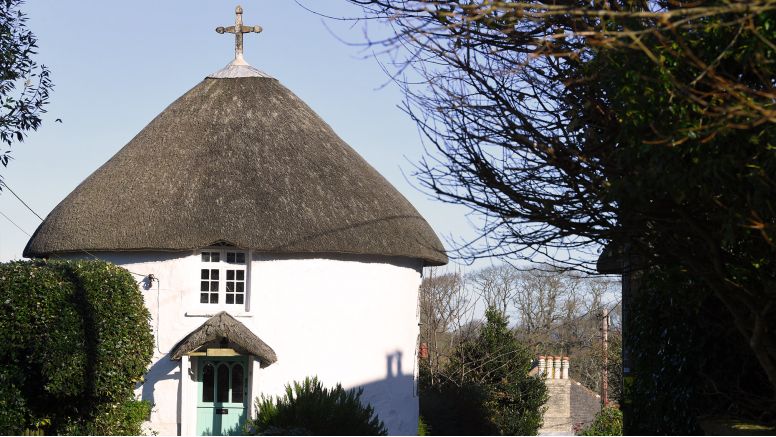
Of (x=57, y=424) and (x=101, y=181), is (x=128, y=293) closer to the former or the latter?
(x=57, y=424)

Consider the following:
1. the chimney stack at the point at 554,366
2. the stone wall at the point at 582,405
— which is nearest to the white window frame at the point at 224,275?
the chimney stack at the point at 554,366

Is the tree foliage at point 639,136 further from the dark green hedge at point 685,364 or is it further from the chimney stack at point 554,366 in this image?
the chimney stack at point 554,366

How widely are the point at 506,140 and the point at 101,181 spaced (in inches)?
607

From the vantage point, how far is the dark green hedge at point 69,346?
16734mm

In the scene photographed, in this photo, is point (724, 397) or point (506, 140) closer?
point (506, 140)

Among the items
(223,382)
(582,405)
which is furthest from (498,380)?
(223,382)

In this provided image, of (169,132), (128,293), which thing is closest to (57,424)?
(128,293)

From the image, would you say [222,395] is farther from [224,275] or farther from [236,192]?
[236,192]

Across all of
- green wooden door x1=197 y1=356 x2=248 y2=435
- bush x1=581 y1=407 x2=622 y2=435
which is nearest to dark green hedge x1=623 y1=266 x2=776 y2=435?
green wooden door x1=197 y1=356 x2=248 y2=435

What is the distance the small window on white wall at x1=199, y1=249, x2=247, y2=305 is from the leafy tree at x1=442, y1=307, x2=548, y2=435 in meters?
8.62

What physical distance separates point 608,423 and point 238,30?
44.4 feet

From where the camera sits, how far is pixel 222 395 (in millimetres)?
20375

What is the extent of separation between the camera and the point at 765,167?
21.8ft

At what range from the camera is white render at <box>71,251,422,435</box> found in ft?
66.2
